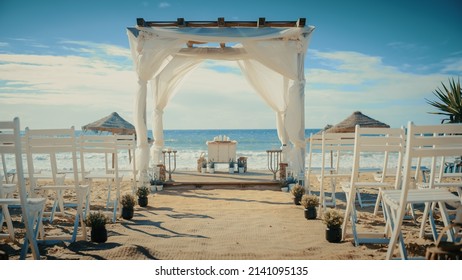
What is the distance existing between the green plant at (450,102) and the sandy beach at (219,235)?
1.90m

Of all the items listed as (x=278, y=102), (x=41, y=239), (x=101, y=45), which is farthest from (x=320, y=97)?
(x=41, y=239)

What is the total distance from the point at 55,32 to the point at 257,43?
3.28 meters

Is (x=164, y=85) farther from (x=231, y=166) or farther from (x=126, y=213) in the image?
(x=126, y=213)

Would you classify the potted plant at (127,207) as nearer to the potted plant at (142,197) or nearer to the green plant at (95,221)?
the potted plant at (142,197)

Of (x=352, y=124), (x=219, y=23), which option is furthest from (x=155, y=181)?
(x=352, y=124)

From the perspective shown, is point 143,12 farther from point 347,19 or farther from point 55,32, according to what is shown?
point 347,19

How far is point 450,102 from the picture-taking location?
17.8 feet

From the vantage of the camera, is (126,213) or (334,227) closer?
(334,227)

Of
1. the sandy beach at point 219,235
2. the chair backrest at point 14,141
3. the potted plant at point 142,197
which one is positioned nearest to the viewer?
the chair backrest at point 14,141

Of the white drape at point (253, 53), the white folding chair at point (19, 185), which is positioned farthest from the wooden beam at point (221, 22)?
the white folding chair at point (19, 185)

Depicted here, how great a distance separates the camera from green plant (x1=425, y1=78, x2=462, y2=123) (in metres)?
5.35

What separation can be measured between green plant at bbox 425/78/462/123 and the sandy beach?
1896 millimetres

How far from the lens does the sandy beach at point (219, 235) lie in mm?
3031

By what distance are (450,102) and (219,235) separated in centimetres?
399
